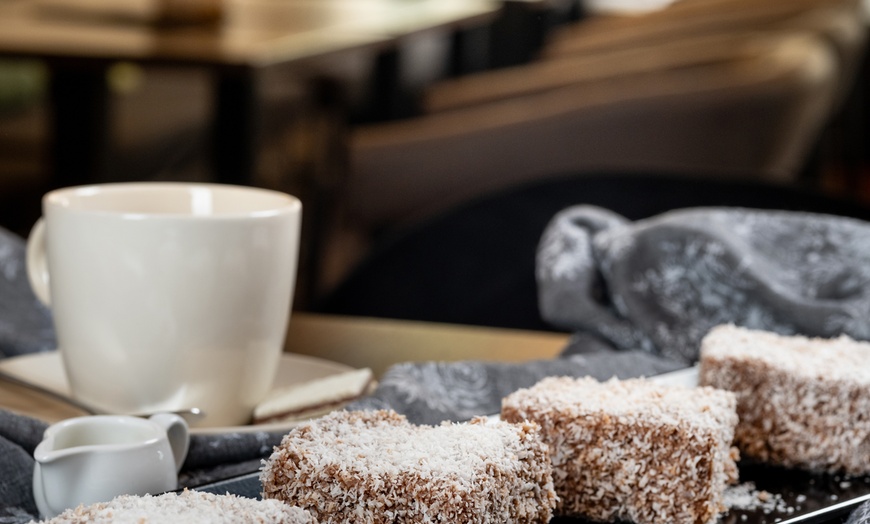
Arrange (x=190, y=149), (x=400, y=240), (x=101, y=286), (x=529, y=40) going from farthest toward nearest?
(x=529, y=40) → (x=190, y=149) → (x=400, y=240) → (x=101, y=286)

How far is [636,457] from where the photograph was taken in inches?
14.5

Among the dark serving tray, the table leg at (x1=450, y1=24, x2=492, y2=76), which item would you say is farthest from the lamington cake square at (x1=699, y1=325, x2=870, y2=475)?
the table leg at (x1=450, y1=24, x2=492, y2=76)

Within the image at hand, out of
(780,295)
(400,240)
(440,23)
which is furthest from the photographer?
(440,23)

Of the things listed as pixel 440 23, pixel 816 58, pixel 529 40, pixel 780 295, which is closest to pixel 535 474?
pixel 780 295

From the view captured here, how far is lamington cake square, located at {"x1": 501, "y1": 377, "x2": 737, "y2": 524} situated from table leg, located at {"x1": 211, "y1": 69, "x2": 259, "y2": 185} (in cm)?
135

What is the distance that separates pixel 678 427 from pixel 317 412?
0.16m

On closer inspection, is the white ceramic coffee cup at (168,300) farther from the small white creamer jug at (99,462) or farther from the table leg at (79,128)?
the table leg at (79,128)

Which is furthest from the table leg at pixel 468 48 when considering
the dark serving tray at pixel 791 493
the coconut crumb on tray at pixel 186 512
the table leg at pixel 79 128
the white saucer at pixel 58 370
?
the coconut crumb on tray at pixel 186 512

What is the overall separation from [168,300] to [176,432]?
2.4 inches

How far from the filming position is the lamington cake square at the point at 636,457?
359 millimetres

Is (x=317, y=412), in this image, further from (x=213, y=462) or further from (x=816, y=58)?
(x=816, y=58)

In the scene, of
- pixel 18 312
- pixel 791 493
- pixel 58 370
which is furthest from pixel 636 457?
pixel 18 312

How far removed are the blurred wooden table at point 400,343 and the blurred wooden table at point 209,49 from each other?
99 cm

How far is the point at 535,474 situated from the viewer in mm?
323
